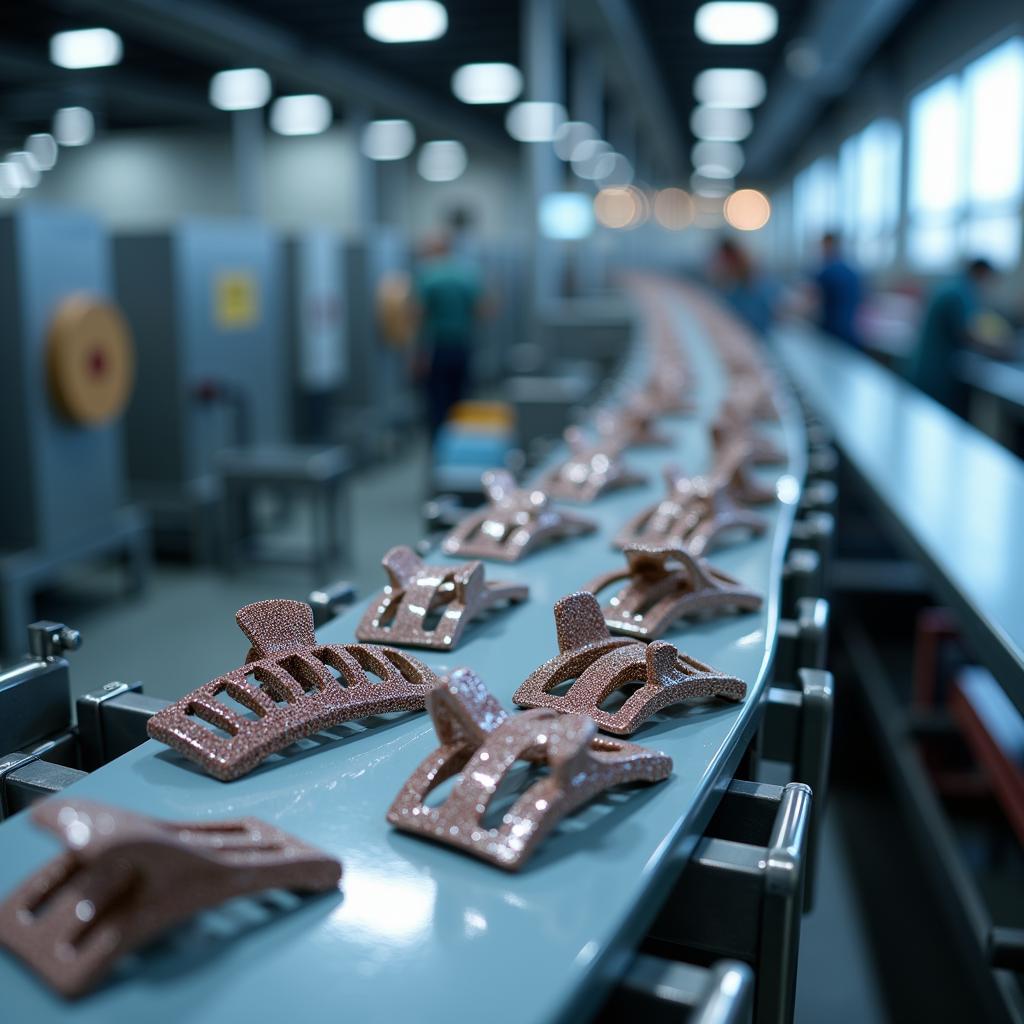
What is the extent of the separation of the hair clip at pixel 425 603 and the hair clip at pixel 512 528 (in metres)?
0.24

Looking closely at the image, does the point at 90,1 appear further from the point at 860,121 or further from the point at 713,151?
the point at 713,151

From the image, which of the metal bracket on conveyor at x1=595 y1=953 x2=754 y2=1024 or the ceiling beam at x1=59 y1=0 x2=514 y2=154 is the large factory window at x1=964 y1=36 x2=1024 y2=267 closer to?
the ceiling beam at x1=59 y1=0 x2=514 y2=154

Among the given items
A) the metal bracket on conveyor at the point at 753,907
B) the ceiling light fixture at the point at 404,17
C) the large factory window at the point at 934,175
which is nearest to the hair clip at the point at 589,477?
the metal bracket on conveyor at the point at 753,907

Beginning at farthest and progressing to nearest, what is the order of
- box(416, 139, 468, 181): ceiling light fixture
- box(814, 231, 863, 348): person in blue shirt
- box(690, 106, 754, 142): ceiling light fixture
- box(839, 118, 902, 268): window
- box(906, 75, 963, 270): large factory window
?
box(416, 139, 468, 181): ceiling light fixture → box(690, 106, 754, 142): ceiling light fixture → box(839, 118, 902, 268): window → box(906, 75, 963, 270): large factory window → box(814, 231, 863, 348): person in blue shirt

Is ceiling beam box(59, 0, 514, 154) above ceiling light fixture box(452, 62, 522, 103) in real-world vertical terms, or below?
below

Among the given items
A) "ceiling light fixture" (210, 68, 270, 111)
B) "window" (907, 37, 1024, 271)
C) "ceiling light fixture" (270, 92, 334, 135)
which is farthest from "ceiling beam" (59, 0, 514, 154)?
"window" (907, 37, 1024, 271)

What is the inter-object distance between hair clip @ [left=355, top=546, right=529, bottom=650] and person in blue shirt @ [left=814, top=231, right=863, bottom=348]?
6957mm

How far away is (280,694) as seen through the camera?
36.6 inches

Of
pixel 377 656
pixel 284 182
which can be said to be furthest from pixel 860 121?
pixel 377 656

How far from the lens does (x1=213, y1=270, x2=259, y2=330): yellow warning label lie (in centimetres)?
505

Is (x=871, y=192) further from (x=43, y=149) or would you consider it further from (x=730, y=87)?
(x=43, y=149)

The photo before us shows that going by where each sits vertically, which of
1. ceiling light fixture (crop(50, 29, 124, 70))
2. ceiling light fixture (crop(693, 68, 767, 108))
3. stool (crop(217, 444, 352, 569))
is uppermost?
ceiling light fixture (crop(693, 68, 767, 108))

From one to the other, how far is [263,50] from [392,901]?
10524 mm

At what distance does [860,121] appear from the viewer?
49.3ft
